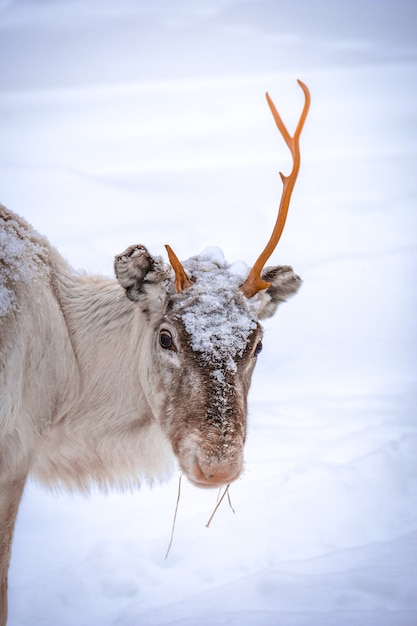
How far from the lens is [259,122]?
40.0ft

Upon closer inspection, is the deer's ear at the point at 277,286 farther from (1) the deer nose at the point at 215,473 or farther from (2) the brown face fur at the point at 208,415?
(1) the deer nose at the point at 215,473

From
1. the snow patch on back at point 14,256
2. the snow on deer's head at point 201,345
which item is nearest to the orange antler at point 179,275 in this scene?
the snow on deer's head at point 201,345

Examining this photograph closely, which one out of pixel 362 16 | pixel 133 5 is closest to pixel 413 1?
pixel 362 16

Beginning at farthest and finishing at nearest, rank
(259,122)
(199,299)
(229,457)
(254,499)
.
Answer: (259,122) → (254,499) → (199,299) → (229,457)

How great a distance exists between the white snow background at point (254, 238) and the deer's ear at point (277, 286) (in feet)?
6.22

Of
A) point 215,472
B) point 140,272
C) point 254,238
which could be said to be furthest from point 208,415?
point 254,238

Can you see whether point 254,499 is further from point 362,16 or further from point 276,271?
point 362,16

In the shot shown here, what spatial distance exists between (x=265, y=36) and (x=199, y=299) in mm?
11600

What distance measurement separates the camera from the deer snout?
9.97 ft

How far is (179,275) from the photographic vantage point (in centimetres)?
346

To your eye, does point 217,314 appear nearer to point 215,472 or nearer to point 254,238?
point 215,472

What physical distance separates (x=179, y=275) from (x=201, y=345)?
1.41 ft

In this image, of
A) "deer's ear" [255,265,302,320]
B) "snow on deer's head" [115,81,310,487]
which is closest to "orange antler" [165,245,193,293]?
"snow on deer's head" [115,81,310,487]

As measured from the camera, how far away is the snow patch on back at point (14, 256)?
11.7 feet
